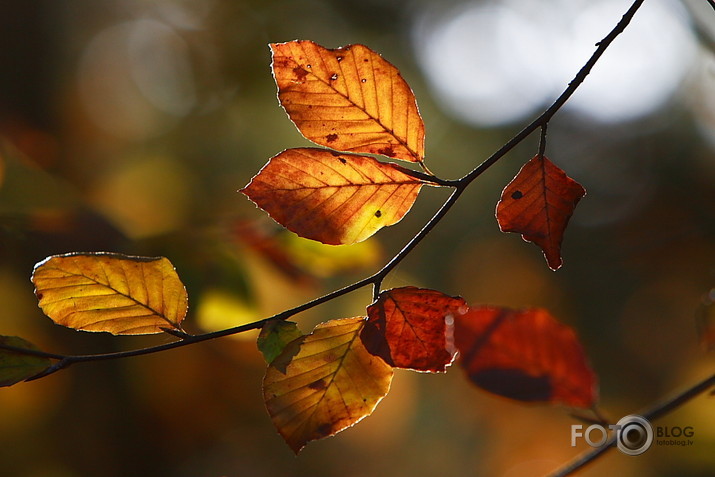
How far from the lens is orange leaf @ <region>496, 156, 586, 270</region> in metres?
0.42

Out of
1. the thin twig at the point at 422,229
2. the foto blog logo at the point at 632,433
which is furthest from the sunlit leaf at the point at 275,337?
the foto blog logo at the point at 632,433

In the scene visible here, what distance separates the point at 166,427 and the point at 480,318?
3.63m

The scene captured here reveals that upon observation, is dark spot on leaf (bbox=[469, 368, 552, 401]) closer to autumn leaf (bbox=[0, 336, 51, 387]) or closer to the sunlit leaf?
the sunlit leaf

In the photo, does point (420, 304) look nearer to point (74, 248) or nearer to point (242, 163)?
point (74, 248)

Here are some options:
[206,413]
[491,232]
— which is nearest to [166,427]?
[206,413]

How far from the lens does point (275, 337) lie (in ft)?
1.40

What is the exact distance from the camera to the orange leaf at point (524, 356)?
65cm

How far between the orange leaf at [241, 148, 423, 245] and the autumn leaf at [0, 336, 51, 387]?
0.19 m

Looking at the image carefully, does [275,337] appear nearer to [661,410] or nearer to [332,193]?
[332,193]

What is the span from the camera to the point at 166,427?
12.4 ft

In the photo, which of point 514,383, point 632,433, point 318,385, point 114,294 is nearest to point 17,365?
point 114,294

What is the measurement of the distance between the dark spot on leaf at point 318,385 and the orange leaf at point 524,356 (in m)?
0.24

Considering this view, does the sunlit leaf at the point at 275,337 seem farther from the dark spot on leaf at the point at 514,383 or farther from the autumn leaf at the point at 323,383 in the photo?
the dark spot on leaf at the point at 514,383

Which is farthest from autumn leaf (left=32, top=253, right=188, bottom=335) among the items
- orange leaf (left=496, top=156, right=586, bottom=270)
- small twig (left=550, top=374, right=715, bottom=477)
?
small twig (left=550, top=374, right=715, bottom=477)
